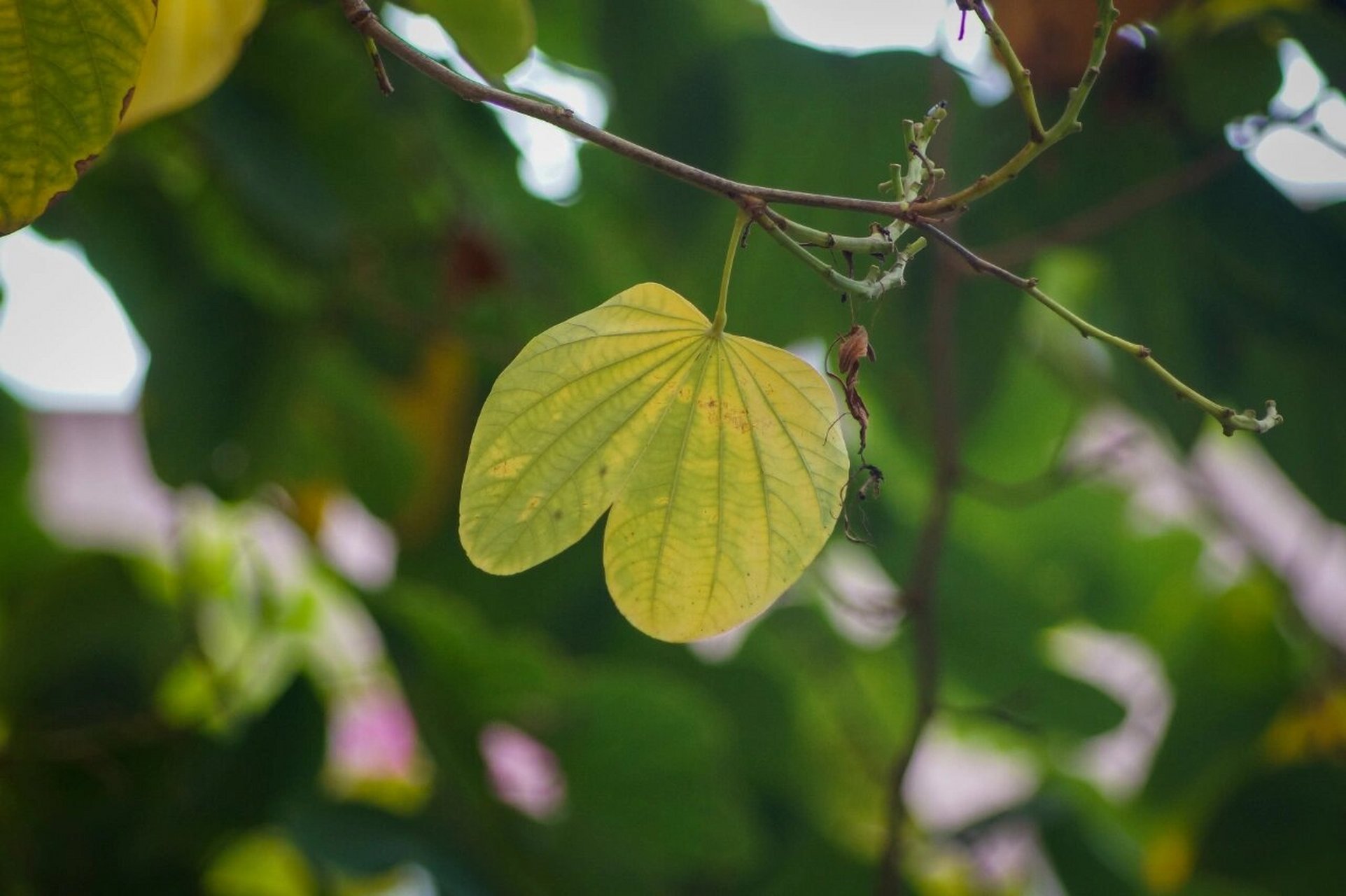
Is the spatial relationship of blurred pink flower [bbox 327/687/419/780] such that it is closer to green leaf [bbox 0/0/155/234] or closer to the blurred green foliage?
the blurred green foliage

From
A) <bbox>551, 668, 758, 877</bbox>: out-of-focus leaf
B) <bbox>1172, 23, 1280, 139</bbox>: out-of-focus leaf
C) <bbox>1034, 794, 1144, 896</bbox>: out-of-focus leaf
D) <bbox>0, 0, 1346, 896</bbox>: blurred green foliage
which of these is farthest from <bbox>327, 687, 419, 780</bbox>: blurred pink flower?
<bbox>1172, 23, 1280, 139</bbox>: out-of-focus leaf

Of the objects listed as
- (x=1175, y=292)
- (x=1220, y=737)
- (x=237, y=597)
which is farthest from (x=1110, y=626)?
(x=237, y=597)

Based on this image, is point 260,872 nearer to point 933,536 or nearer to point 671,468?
point 933,536

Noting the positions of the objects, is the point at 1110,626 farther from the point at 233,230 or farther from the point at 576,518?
the point at 576,518

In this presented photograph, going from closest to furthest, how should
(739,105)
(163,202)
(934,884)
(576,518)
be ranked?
(576,518) < (739,105) < (163,202) < (934,884)

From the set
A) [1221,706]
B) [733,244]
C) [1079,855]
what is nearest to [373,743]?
Answer: [1079,855]

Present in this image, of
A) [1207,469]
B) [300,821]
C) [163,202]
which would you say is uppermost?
[1207,469]
